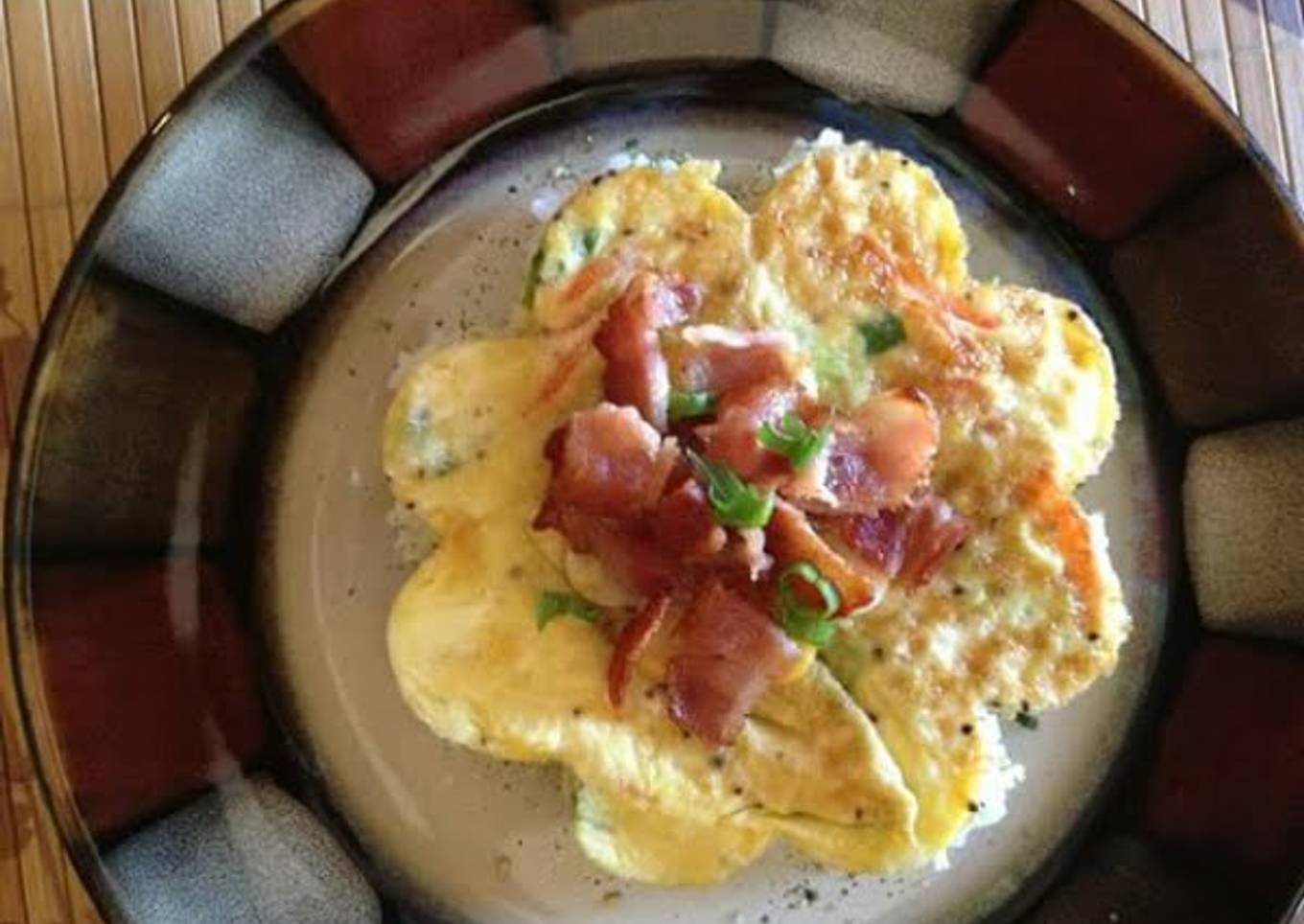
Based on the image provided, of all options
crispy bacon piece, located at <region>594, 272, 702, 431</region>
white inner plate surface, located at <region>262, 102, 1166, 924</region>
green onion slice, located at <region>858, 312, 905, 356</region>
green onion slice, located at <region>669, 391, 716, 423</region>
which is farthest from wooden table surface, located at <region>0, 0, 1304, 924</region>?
green onion slice, located at <region>858, 312, 905, 356</region>

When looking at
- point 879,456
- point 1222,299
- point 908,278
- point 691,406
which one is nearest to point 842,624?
point 879,456

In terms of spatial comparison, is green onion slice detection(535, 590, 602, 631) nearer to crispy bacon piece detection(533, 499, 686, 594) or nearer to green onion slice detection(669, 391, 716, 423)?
crispy bacon piece detection(533, 499, 686, 594)

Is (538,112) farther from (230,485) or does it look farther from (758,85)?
(230,485)

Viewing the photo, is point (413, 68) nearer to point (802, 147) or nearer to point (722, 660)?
point (802, 147)

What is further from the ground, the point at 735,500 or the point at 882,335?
the point at 882,335

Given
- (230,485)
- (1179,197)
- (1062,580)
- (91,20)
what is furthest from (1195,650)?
(91,20)

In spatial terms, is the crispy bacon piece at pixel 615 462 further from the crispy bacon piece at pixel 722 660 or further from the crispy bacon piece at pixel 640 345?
the crispy bacon piece at pixel 722 660
